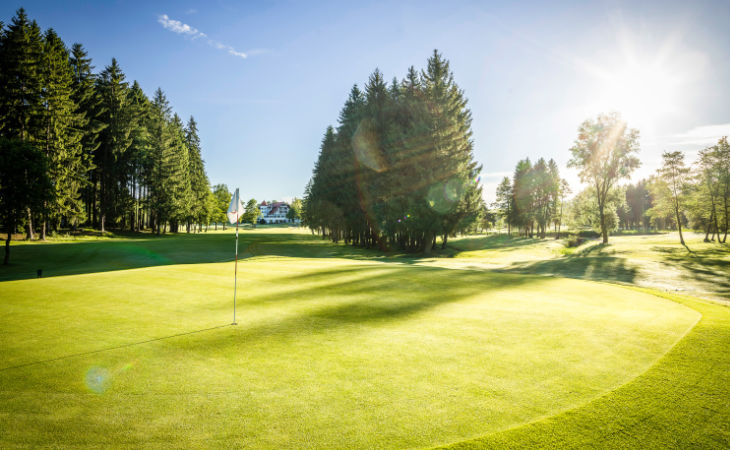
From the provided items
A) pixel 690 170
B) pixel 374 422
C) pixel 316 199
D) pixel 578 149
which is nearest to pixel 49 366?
pixel 374 422

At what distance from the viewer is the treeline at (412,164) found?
109 ft

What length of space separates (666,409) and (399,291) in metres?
7.70

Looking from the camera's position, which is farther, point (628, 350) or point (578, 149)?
point (578, 149)

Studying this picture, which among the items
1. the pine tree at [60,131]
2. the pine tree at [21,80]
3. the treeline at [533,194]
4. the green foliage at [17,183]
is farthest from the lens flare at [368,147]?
the treeline at [533,194]

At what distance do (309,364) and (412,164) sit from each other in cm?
3087

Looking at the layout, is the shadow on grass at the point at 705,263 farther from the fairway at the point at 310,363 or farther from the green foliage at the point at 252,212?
the green foliage at the point at 252,212

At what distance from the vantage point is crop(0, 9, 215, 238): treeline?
1281 inches

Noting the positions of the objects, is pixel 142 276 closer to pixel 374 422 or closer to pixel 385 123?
pixel 374 422

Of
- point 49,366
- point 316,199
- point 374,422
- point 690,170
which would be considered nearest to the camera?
point 374,422

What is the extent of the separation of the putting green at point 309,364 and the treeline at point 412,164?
78.3 ft

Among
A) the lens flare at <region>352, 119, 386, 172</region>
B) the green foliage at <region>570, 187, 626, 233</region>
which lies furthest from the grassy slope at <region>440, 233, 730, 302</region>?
the green foliage at <region>570, 187, 626, 233</region>

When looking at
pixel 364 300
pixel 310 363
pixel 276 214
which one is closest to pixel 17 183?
pixel 364 300

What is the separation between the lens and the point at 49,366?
4.98 metres

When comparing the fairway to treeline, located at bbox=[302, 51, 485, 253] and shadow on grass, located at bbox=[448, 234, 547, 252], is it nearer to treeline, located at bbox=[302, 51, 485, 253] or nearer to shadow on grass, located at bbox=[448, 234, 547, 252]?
treeline, located at bbox=[302, 51, 485, 253]
